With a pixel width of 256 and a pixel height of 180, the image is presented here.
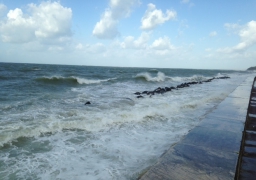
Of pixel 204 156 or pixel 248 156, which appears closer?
pixel 204 156

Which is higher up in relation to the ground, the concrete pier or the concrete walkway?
the concrete pier

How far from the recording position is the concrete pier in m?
2.34

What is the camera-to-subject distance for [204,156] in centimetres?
283

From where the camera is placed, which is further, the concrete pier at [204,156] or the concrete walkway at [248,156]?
the concrete walkway at [248,156]

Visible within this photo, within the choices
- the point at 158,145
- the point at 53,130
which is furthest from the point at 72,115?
the point at 158,145

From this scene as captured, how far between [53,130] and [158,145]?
9.66 ft

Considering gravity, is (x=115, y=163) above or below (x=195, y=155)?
below

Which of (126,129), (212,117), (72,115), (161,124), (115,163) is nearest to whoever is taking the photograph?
(115,163)

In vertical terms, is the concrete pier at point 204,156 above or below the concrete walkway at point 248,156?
above

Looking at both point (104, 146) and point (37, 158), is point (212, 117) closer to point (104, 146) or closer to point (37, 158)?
point (104, 146)

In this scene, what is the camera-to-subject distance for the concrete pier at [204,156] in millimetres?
2342

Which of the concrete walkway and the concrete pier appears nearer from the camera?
the concrete pier

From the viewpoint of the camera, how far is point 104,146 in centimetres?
429

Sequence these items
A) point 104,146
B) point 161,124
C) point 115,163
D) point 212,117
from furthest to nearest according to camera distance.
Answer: point 161,124 < point 212,117 < point 104,146 < point 115,163
